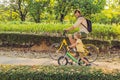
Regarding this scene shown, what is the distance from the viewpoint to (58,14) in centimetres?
2620

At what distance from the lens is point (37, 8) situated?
2573 centimetres

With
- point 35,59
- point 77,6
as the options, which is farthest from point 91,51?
point 77,6

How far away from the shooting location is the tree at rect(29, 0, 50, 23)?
2523 cm

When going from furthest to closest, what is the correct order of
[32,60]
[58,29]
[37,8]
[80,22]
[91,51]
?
[37,8] → [58,29] → [32,60] → [91,51] → [80,22]

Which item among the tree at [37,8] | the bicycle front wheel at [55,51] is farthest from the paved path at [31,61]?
the tree at [37,8]

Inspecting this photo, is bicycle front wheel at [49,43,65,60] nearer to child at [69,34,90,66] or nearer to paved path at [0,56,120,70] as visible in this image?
paved path at [0,56,120,70]

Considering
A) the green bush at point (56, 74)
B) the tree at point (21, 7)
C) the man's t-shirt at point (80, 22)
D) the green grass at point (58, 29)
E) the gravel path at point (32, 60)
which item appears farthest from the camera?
the tree at point (21, 7)

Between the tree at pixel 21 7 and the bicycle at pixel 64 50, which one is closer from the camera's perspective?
the bicycle at pixel 64 50

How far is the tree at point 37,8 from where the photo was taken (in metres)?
25.2

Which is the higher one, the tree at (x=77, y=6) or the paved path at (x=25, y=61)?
the tree at (x=77, y=6)

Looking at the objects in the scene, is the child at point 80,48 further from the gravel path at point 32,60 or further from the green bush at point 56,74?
the green bush at point 56,74

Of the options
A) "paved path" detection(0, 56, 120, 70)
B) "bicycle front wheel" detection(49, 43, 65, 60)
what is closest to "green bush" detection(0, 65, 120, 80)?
"bicycle front wheel" detection(49, 43, 65, 60)

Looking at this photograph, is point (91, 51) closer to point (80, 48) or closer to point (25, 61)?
point (80, 48)

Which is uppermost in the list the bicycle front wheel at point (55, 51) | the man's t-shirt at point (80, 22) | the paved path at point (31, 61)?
the man's t-shirt at point (80, 22)
